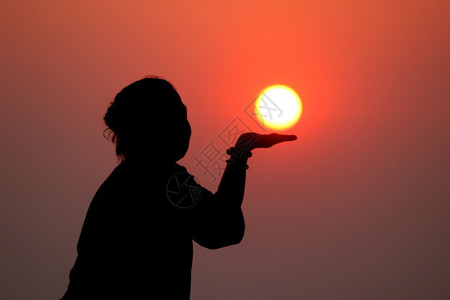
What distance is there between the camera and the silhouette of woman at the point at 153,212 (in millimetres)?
884

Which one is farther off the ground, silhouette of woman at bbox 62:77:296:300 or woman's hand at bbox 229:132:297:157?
woman's hand at bbox 229:132:297:157

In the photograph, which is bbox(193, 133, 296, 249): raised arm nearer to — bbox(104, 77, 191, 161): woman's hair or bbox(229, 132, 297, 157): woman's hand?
bbox(229, 132, 297, 157): woman's hand

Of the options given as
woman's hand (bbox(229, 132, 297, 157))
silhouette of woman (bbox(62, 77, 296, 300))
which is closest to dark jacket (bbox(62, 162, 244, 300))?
silhouette of woman (bbox(62, 77, 296, 300))

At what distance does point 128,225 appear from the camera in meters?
0.92

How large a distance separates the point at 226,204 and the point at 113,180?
9.5 inches

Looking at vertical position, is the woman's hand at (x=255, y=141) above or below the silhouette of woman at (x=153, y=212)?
above

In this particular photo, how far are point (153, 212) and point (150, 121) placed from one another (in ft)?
0.57

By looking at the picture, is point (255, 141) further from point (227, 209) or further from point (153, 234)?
point (153, 234)

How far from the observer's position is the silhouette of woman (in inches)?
34.8

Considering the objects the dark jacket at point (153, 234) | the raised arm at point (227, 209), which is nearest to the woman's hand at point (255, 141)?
the raised arm at point (227, 209)

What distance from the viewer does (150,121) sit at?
96cm

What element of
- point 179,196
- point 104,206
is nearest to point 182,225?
point 179,196

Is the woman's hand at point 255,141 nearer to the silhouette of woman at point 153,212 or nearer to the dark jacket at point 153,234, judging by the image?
the silhouette of woman at point 153,212

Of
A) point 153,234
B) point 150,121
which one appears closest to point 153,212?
point 153,234
